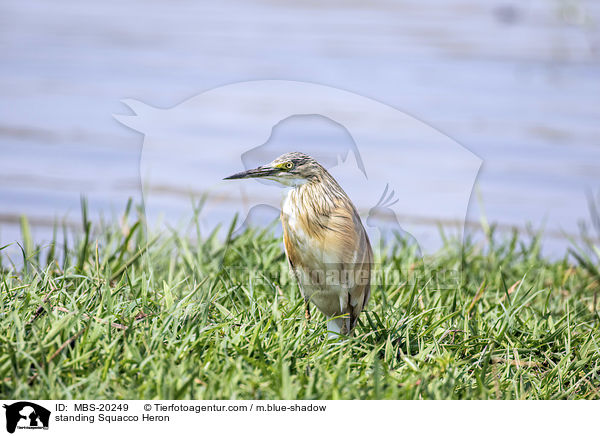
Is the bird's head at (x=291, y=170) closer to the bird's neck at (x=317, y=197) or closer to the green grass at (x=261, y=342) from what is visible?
the bird's neck at (x=317, y=197)

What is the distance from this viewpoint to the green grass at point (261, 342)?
2.94 metres

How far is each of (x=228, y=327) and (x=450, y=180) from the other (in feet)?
4.19

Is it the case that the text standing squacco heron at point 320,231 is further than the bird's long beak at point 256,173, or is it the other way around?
the text standing squacco heron at point 320,231

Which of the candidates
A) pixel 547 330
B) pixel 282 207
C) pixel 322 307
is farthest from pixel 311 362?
pixel 547 330

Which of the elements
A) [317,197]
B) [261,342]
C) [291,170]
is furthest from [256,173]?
[261,342]

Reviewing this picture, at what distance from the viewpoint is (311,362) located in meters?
3.24

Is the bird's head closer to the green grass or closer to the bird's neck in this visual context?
the bird's neck
